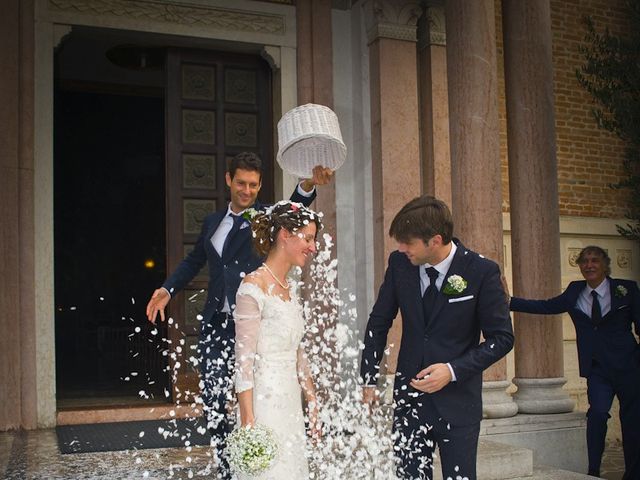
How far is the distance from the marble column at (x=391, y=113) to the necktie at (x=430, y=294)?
→ 15.0ft

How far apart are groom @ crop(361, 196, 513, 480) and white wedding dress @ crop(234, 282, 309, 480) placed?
386 millimetres

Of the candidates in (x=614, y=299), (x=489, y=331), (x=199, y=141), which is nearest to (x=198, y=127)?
(x=199, y=141)

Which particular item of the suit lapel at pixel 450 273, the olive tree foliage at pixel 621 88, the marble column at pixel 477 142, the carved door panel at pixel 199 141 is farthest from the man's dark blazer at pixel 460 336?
the olive tree foliage at pixel 621 88

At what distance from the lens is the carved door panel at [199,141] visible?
27.8 ft

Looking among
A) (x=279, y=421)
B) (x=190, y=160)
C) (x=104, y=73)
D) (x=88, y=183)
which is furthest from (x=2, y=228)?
(x=88, y=183)

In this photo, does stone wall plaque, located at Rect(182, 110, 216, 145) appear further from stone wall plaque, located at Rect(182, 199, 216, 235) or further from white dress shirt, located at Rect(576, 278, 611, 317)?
white dress shirt, located at Rect(576, 278, 611, 317)

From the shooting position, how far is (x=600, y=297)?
7.19 m

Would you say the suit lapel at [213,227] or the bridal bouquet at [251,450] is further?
the suit lapel at [213,227]

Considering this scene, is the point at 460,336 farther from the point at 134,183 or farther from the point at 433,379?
the point at 134,183

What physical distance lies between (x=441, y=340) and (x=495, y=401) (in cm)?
352

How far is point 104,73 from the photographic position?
13.0 metres

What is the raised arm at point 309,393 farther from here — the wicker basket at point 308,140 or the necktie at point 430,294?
the wicker basket at point 308,140

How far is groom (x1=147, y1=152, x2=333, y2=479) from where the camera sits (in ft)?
15.0

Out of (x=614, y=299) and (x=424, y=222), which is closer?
(x=424, y=222)
